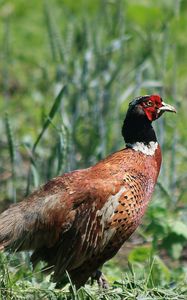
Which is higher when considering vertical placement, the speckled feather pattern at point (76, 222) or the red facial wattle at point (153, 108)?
the red facial wattle at point (153, 108)

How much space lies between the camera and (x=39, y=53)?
1149cm

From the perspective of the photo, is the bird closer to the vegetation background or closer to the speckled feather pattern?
the speckled feather pattern

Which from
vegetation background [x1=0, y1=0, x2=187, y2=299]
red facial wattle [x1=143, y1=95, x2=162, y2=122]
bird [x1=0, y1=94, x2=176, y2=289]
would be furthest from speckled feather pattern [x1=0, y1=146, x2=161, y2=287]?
red facial wattle [x1=143, y1=95, x2=162, y2=122]

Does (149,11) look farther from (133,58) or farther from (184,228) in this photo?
(184,228)

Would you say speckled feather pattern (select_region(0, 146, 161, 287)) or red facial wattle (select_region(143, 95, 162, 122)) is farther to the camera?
red facial wattle (select_region(143, 95, 162, 122))

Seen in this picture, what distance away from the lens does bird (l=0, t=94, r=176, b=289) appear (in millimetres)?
5773

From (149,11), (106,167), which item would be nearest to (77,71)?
(106,167)

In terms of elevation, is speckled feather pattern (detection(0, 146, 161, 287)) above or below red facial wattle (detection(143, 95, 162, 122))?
below

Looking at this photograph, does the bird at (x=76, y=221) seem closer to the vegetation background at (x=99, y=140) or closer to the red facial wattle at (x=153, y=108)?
the vegetation background at (x=99, y=140)

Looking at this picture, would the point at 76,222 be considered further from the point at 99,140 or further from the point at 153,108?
the point at 99,140

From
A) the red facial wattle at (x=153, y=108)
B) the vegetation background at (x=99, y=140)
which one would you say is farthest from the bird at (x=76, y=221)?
the red facial wattle at (x=153, y=108)

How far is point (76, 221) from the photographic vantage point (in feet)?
19.0

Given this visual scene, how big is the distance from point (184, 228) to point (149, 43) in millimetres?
1407

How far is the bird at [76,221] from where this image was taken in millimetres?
5773
